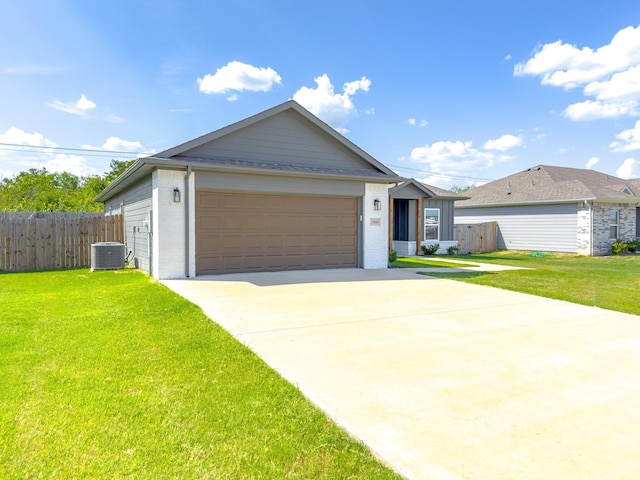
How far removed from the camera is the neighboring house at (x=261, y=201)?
9.40 metres

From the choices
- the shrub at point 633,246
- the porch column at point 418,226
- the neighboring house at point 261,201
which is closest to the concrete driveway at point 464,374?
the neighboring house at point 261,201

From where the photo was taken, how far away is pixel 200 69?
17.5 m

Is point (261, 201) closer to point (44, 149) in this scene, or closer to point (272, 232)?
point (272, 232)

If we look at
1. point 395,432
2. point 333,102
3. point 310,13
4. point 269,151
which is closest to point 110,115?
point 333,102

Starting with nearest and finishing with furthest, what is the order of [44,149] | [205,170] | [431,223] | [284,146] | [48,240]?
[205,170] < [284,146] < [48,240] < [431,223] < [44,149]

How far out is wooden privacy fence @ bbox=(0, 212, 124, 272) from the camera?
11.3m

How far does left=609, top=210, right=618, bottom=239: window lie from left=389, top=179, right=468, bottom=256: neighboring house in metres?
7.73

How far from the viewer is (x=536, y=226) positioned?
2056 cm

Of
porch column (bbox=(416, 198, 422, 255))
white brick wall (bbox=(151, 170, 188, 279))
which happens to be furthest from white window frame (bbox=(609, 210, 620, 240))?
white brick wall (bbox=(151, 170, 188, 279))

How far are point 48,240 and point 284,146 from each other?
7.59 m

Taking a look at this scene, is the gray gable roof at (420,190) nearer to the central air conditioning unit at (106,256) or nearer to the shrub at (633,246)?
the shrub at (633,246)

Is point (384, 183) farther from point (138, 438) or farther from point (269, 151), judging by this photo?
point (138, 438)

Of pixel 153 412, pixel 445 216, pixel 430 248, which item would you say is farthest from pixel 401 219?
pixel 153 412

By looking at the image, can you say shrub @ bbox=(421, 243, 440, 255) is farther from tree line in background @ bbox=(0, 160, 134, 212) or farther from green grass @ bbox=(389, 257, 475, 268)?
tree line in background @ bbox=(0, 160, 134, 212)
